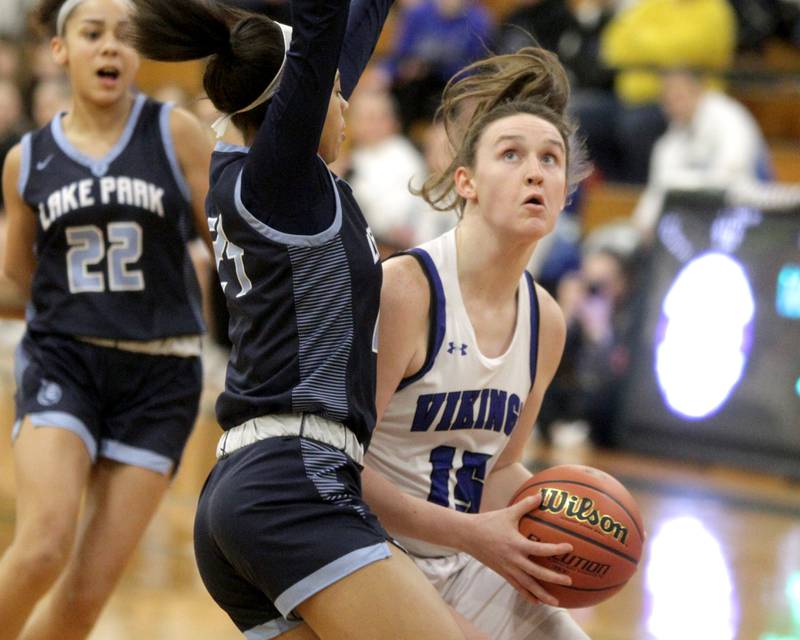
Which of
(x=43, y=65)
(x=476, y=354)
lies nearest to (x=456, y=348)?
(x=476, y=354)

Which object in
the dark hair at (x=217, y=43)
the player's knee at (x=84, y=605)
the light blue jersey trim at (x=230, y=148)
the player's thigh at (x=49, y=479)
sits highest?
the dark hair at (x=217, y=43)

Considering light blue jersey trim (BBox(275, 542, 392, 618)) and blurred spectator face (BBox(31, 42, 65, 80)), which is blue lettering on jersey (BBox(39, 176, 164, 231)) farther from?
blurred spectator face (BBox(31, 42, 65, 80))

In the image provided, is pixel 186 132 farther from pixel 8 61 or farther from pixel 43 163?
pixel 8 61

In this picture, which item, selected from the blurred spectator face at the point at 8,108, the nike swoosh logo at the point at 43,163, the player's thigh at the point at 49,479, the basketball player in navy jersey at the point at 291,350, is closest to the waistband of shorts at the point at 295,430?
the basketball player in navy jersey at the point at 291,350

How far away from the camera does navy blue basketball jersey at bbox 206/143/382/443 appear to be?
2.73 meters

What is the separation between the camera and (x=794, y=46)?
1051 centimetres

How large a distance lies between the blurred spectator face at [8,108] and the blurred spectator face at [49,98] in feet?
0.77

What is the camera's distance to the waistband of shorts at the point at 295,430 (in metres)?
2.75

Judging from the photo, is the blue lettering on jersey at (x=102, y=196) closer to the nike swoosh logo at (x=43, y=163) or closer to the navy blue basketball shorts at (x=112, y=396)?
the nike swoosh logo at (x=43, y=163)

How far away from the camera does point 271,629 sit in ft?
9.25

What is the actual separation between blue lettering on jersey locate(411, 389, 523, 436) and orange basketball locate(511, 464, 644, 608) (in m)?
0.20

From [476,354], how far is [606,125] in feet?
25.1

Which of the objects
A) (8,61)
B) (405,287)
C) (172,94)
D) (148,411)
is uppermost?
(172,94)

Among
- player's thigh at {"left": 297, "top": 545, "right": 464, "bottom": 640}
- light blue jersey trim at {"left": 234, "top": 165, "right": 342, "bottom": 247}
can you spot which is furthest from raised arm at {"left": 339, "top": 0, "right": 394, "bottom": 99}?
player's thigh at {"left": 297, "top": 545, "right": 464, "bottom": 640}
